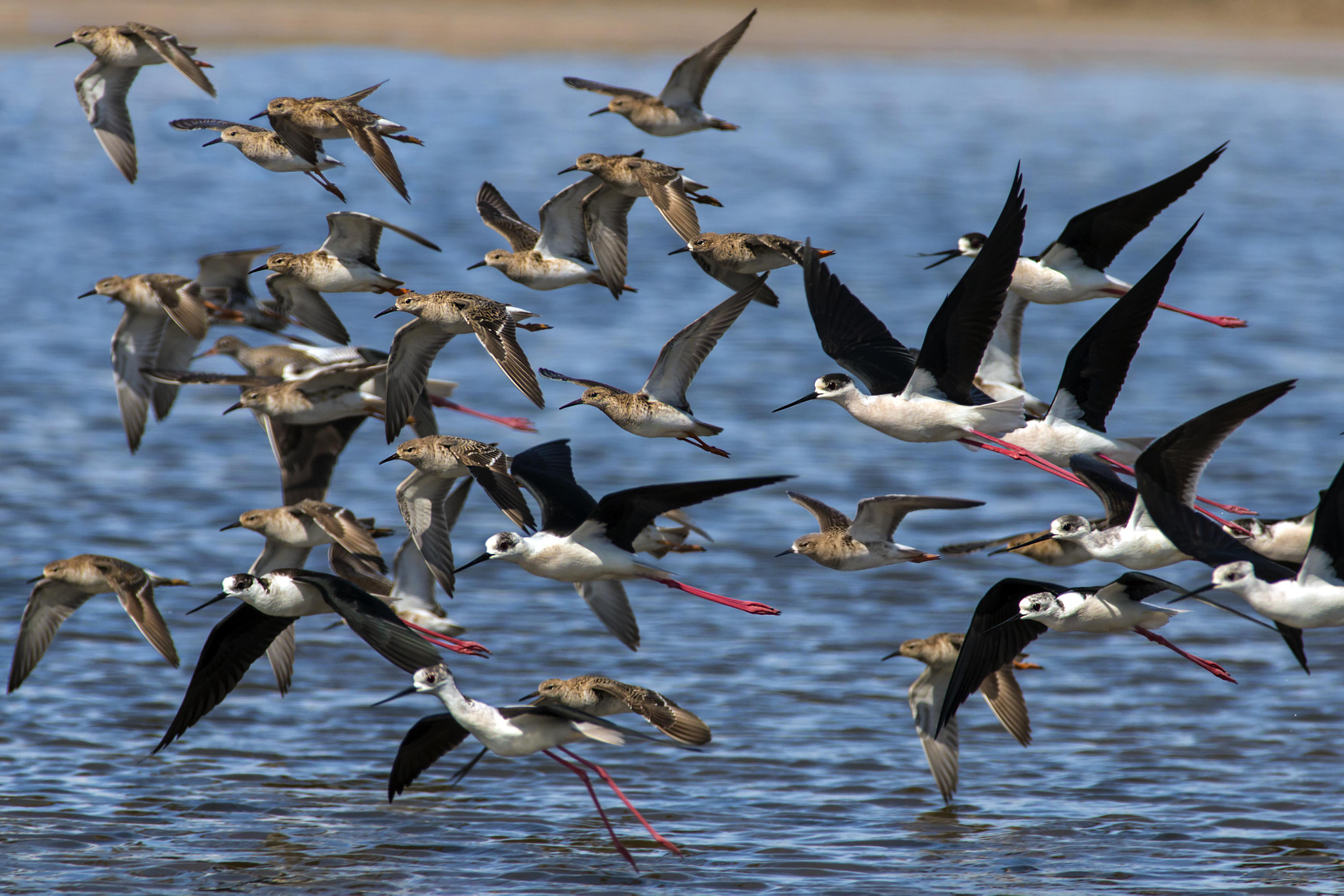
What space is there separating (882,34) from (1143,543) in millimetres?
50681

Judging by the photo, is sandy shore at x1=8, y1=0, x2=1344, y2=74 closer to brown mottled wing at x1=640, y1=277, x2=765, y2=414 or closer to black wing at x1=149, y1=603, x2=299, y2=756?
black wing at x1=149, y1=603, x2=299, y2=756

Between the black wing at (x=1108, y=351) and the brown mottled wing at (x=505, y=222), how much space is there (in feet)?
12.2

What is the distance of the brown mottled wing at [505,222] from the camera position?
12.0 metres

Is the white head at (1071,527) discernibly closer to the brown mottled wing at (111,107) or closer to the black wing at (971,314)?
the black wing at (971,314)

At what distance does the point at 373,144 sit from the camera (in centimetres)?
1052

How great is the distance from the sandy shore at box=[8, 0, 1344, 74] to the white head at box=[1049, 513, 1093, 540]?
39817mm

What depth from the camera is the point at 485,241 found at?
31.6m

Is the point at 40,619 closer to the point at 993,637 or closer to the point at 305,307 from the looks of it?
the point at 305,307

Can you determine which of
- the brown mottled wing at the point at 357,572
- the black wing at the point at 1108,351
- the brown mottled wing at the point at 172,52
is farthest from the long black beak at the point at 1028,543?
the brown mottled wing at the point at 172,52

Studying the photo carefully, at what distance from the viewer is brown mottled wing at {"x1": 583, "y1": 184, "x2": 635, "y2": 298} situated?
11.5 metres

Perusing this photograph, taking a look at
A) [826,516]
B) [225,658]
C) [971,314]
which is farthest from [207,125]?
[971,314]

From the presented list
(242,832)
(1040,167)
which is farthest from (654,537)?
(1040,167)

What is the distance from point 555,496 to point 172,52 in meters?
3.98

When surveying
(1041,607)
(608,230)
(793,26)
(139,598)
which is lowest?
(139,598)
